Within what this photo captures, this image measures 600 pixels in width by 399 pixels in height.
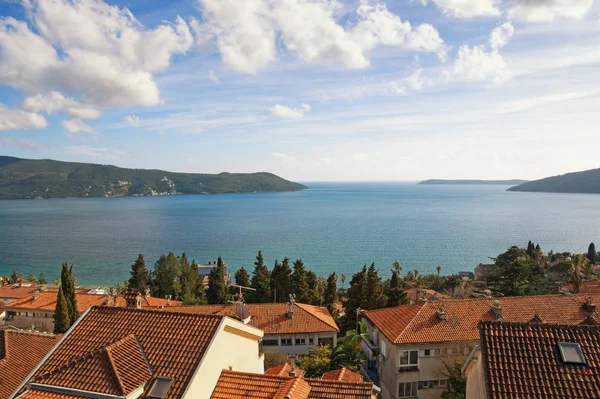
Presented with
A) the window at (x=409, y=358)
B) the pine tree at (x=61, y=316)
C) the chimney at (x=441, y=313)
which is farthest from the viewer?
the pine tree at (x=61, y=316)

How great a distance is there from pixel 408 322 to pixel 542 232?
133197 millimetres

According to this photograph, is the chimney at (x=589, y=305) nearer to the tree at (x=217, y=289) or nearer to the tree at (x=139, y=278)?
the tree at (x=217, y=289)

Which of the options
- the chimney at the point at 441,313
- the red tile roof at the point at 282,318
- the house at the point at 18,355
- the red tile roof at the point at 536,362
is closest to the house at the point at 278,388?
the red tile roof at the point at 536,362

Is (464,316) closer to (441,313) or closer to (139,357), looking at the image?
(441,313)

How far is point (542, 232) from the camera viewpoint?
13375 cm

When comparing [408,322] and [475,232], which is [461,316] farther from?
[475,232]

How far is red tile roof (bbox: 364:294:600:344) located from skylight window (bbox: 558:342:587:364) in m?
12.3

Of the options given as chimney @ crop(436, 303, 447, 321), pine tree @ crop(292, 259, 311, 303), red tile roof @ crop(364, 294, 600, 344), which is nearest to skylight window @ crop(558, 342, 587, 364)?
red tile roof @ crop(364, 294, 600, 344)

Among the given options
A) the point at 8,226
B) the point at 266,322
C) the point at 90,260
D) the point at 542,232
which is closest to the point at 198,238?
the point at 90,260

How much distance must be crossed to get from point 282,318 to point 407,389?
39.3ft

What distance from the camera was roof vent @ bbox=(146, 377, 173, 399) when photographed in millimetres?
9141

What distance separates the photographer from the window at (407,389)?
2098 cm

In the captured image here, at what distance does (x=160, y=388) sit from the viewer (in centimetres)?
932

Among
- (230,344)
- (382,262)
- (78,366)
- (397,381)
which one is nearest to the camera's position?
(78,366)
